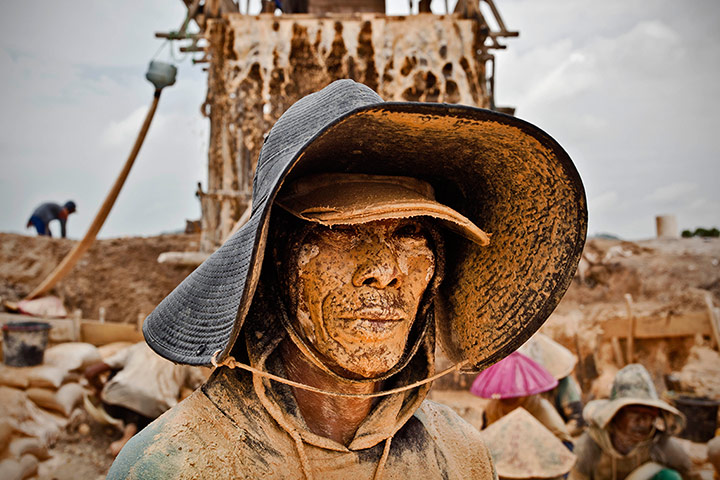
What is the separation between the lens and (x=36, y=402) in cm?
669

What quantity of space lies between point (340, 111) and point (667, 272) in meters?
11.5

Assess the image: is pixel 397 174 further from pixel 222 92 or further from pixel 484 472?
pixel 222 92

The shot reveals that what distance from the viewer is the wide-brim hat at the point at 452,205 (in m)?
1.30

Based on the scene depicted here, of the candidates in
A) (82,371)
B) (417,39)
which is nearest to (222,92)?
(417,39)

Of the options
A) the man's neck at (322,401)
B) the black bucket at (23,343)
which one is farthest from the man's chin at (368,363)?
the black bucket at (23,343)

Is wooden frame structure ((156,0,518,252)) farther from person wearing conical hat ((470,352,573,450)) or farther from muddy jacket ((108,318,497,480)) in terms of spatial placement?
muddy jacket ((108,318,497,480))

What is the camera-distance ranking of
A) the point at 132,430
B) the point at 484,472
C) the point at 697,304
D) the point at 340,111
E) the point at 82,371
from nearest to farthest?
the point at 340,111
the point at 484,472
the point at 132,430
the point at 82,371
the point at 697,304

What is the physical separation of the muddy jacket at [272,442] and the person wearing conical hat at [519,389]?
10.9 feet

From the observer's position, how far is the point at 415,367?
177cm

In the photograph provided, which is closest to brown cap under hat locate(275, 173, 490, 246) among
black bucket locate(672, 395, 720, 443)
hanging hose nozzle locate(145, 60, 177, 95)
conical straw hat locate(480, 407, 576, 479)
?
conical straw hat locate(480, 407, 576, 479)

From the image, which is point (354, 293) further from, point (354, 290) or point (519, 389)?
point (519, 389)

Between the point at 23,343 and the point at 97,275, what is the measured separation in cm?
361

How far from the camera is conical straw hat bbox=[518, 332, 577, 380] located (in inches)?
227

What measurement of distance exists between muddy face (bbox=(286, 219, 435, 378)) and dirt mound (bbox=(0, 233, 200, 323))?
28.0ft
